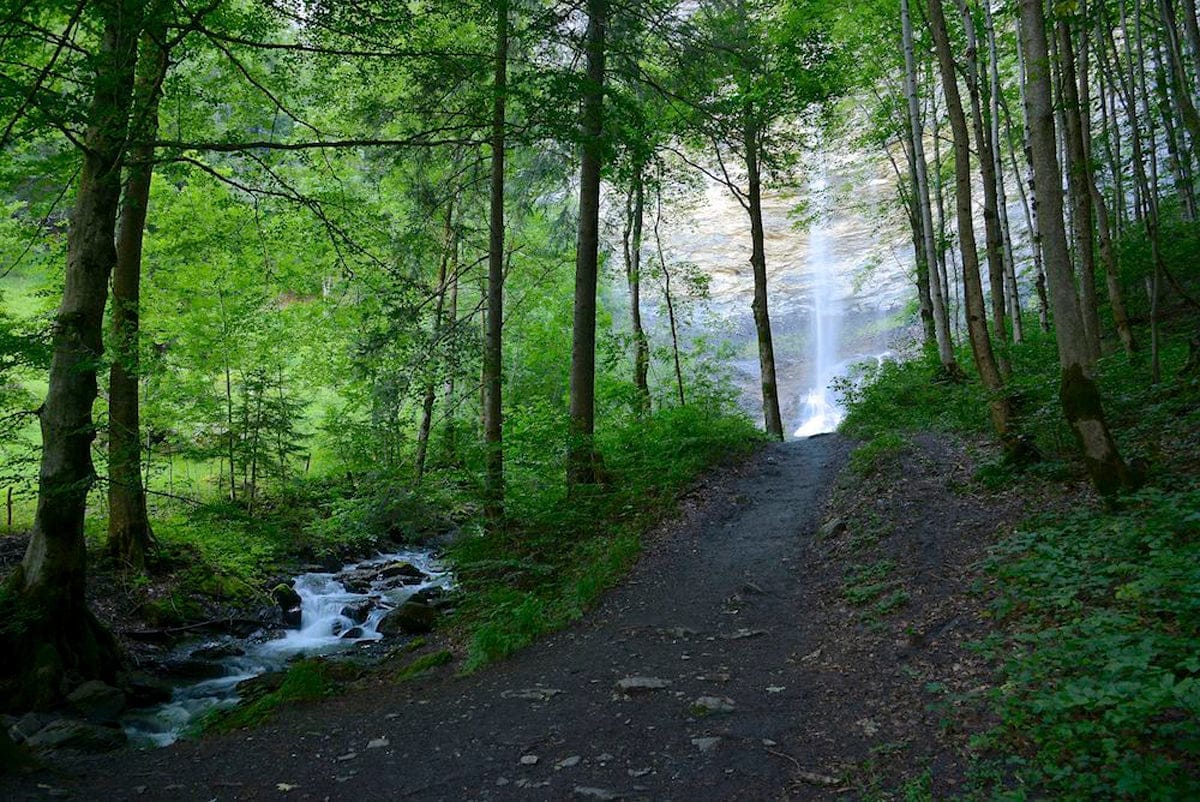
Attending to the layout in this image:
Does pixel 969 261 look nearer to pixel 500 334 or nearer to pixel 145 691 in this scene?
pixel 500 334

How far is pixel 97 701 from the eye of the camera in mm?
6191

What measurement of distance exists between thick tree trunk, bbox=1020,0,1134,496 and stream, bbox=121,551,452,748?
7905 mm

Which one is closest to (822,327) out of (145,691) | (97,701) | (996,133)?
(996,133)

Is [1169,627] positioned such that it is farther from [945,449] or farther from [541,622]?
[945,449]

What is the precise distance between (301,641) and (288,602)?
1.33 meters

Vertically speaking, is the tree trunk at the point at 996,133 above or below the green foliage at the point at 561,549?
above

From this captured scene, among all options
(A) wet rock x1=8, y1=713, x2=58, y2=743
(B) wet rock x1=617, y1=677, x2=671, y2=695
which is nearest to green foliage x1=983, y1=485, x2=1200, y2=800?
(B) wet rock x1=617, y1=677, x2=671, y2=695

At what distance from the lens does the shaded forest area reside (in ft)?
14.8

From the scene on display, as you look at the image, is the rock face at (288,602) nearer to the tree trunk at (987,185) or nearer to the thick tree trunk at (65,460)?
the thick tree trunk at (65,460)

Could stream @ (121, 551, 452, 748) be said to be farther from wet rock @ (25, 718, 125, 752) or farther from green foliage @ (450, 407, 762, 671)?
green foliage @ (450, 407, 762, 671)

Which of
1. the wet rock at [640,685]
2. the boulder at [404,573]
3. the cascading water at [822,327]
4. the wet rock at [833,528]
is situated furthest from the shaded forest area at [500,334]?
the cascading water at [822,327]

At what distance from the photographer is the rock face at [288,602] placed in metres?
10.5

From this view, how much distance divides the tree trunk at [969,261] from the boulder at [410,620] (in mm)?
7616

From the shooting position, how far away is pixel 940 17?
836cm
